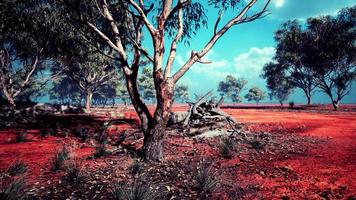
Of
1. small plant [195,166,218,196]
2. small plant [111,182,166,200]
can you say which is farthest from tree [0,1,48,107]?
small plant [195,166,218,196]

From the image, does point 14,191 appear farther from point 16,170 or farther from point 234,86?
point 234,86

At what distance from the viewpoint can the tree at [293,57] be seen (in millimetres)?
36000

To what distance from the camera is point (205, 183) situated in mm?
4887

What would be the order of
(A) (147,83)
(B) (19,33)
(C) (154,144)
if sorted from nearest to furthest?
(C) (154,144), (B) (19,33), (A) (147,83)

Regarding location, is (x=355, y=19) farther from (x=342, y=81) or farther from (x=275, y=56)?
(x=275, y=56)

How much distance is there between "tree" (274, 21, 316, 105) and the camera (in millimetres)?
36000

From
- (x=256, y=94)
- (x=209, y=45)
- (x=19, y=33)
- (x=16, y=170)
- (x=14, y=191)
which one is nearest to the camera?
(x=14, y=191)

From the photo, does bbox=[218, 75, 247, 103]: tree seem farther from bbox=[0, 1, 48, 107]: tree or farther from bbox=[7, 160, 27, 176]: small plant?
bbox=[7, 160, 27, 176]: small plant

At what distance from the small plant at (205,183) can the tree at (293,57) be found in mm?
35605

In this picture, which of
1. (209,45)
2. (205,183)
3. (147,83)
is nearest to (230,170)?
(205,183)

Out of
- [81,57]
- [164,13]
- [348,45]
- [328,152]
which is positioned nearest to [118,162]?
[164,13]

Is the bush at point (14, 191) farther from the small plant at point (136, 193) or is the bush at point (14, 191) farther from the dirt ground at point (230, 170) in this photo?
the small plant at point (136, 193)

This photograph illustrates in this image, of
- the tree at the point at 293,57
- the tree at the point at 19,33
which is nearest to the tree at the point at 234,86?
the tree at the point at 293,57

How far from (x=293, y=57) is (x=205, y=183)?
3858cm
